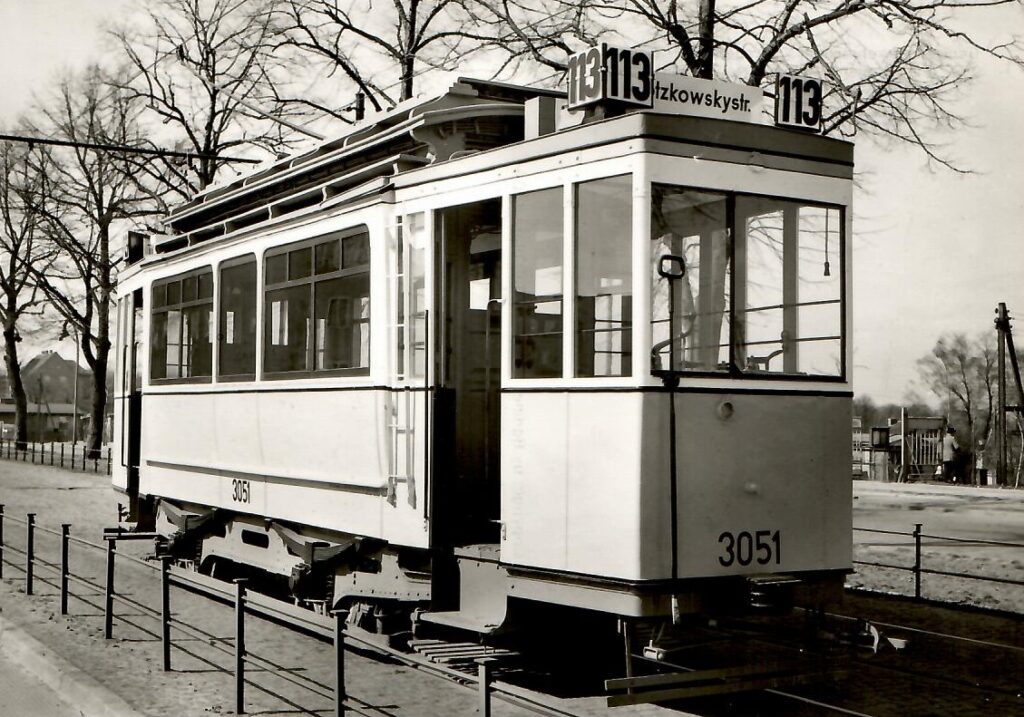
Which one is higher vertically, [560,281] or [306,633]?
[560,281]

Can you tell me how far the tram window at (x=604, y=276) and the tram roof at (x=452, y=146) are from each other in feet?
1.10

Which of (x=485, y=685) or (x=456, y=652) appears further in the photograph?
(x=456, y=652)

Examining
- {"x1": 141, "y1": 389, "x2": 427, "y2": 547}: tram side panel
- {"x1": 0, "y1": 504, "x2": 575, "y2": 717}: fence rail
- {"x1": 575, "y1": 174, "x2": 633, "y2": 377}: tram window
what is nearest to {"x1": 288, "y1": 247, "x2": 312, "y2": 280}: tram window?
{"x1": 141, "y1": 389, "x2": 427, "y2": 547}: tram side panel

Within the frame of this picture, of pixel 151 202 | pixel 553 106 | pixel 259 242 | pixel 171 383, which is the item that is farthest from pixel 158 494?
pixel 151 202

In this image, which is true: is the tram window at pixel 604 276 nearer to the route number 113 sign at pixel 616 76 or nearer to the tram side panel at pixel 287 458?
the route number 113 sign at pixel 616 76

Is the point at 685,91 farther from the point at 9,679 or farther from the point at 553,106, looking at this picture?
the point at 9,679

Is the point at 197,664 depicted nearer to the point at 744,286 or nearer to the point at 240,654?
the point at 240,654

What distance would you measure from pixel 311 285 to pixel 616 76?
368 cm

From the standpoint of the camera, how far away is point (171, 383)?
13125 mm

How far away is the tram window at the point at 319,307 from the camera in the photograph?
30.4ft

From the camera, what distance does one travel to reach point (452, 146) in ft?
28.9

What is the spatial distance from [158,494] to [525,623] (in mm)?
7172

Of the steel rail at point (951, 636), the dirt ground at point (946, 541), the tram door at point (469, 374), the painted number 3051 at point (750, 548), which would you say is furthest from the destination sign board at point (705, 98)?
the dirt ground at point (946, 541)

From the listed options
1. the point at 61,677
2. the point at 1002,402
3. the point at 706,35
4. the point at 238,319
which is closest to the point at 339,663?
the point at 61,677
